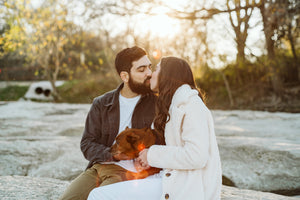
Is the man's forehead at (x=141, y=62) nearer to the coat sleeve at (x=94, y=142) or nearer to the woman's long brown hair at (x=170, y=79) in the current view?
the coat sleeve at (x=94, y=142)

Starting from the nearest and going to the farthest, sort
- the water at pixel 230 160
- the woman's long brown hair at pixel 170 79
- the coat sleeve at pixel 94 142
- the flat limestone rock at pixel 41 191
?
1. the woman's long brown hair at pixel 170 79
2. the coat sleeve at pixel 94 142
3. the flat limestone rock at pixel 41 191
4. the water at pixel 230 160

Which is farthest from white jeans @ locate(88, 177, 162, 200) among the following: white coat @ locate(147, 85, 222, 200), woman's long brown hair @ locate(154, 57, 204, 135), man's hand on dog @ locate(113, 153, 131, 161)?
man's hand on dog @ locate(113, 153, 131, 161)

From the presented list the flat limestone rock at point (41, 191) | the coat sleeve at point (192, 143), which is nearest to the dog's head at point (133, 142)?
the coat sleeve at point (192, 143)

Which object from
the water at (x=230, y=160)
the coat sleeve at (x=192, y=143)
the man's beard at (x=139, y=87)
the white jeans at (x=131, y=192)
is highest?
the man's beard at (x=139, y=87)

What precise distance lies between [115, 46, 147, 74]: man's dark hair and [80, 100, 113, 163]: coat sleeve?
56 centimetres

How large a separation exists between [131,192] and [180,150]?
542 millimetres

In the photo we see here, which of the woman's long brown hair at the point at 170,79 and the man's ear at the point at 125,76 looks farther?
the man's ear at the point at 125,76

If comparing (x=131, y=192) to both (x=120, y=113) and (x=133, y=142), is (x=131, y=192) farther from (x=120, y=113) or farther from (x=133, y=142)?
(x=120, y=113)

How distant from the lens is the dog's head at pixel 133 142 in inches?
109

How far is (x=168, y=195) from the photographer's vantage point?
2000 millimetres

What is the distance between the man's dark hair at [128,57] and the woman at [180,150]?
121 centimetres

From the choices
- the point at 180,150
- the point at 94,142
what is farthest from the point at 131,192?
the point at 94,142

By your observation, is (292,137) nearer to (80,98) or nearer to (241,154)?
(241,154)

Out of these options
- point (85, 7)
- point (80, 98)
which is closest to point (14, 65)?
point (80, 98)
